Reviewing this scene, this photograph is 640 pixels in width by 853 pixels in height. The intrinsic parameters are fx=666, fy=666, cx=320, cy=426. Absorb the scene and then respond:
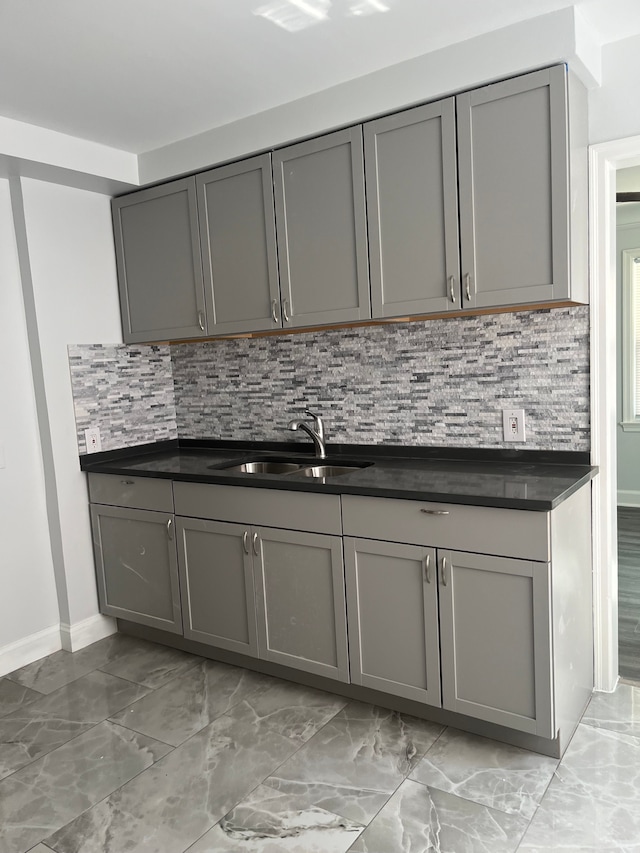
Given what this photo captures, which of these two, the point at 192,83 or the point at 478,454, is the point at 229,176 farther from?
the point at 478,454

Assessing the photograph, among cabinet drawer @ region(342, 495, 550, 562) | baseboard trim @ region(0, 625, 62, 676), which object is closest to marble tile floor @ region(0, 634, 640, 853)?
baseboard trim @ region(0, 625, 62, 676)

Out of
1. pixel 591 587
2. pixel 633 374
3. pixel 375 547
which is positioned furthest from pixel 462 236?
pixel 633 374

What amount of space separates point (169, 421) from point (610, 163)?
2.54 metres

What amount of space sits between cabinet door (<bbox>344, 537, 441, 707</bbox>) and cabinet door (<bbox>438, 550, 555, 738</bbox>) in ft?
0.16

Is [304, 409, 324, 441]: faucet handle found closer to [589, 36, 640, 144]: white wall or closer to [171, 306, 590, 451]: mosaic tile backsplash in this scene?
[171, 306, 590, 451]: mosaic tile backsplash

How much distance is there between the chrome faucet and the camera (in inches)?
Answer: 123

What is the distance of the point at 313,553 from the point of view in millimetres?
2576

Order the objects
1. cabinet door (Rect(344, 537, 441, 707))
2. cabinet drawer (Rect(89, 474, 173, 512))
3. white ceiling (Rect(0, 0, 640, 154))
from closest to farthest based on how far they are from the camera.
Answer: white ceiling (Rect(0, 0, 640, 154))
cabinet door (Rect(344, 537, 441, 707))
cabinet drawer (Rect(89, 474, 173, 512))

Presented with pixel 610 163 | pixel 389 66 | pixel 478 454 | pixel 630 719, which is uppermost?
pixel 389 66

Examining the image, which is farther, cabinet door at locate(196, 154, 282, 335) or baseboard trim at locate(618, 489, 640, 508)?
baseboard trim at locate(618, 489, 640, 508)

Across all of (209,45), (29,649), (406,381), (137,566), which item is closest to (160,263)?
(209,45)

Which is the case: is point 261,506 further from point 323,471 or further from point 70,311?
point 70,311

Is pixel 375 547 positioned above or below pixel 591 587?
above

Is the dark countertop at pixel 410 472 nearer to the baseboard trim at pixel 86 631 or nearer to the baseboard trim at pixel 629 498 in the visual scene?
the baseboard trim at pixel 86 631
